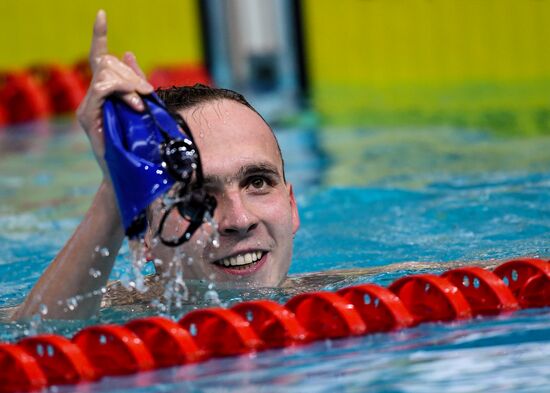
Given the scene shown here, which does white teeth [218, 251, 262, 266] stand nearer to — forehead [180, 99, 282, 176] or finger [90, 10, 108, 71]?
forehead [180, 99, 282, 176]

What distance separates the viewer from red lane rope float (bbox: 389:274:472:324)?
2.54 m

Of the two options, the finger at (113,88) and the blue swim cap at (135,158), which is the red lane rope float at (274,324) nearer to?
the blue swim cap at (135,158)

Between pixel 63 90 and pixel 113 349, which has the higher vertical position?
pixel 113 349

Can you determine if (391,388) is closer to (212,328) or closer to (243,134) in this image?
(212,328)

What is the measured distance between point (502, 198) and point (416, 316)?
7.52 ft

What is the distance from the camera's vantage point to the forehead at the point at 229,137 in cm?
275

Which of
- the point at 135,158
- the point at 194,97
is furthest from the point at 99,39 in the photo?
the point at 194,97

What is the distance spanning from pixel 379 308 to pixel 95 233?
684 mm

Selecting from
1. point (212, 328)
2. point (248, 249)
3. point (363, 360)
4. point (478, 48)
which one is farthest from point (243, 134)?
point (478, 48)

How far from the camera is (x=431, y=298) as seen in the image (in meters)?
2.58

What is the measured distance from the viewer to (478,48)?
381 inches

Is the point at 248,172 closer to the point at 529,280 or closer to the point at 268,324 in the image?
the point at 268,324

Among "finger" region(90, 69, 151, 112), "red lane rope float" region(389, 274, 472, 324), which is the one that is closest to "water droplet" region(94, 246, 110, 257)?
"finger" region(90, 69, 151, 112)

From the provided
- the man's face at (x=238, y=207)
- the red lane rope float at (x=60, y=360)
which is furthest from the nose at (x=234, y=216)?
the red lane rope float at (x=60, y=360)
